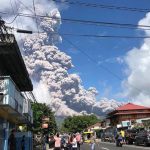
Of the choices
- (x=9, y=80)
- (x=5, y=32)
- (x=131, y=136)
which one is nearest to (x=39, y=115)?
(x=131, y=136)

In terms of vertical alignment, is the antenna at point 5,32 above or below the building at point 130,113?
below

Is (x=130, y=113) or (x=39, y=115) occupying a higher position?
(x=130, y=113)

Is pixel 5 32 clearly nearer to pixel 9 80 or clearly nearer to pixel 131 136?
pixel 9 80

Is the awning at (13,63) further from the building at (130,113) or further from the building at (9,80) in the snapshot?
the building at (130,113)

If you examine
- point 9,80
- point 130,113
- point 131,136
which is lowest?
point 131,136

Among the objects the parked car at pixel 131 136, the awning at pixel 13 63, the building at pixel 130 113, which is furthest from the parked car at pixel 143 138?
the building at pixel 130 113

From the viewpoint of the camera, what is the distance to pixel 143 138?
162 feet

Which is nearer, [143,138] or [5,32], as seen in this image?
[5,32]

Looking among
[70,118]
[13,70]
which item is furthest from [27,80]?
[70,118]

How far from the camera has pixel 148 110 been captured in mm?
117188

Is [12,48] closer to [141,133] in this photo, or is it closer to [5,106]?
[5,106]

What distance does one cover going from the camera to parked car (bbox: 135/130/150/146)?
48.1 meters

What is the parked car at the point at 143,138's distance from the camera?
48094mm

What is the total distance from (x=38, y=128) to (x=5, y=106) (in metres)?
40.2
